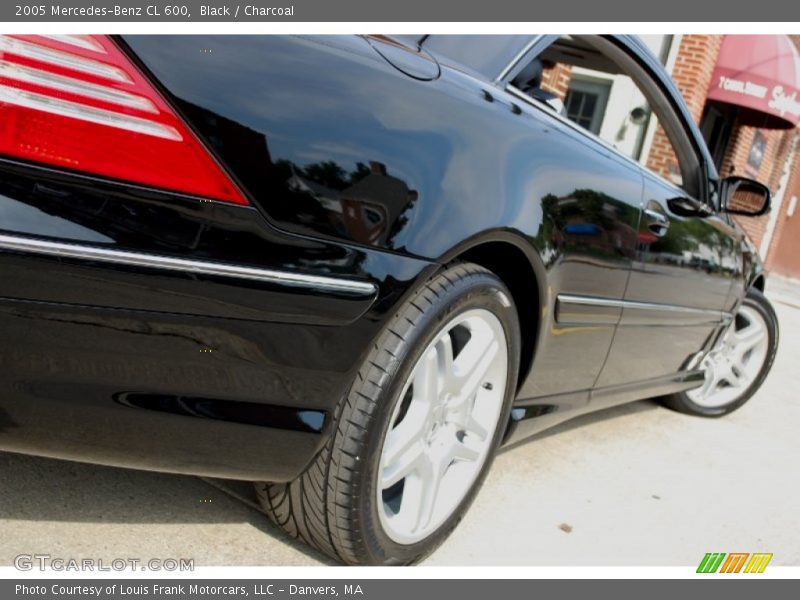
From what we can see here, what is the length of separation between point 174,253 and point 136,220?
0.08m

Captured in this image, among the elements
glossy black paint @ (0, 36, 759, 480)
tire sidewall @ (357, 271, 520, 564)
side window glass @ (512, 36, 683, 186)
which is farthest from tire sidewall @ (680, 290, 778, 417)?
side window glass @ (512, 36, 683, 186)

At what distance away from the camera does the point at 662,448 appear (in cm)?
331

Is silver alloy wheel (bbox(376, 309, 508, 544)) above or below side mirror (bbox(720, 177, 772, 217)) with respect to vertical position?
below

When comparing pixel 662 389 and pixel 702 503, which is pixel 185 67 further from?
pixel 662 389

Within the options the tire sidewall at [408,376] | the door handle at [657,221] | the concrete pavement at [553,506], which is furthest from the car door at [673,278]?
the tire sidewall at [408,376]

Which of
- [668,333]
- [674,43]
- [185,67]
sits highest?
[674,43]

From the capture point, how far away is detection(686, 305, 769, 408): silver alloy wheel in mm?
3947

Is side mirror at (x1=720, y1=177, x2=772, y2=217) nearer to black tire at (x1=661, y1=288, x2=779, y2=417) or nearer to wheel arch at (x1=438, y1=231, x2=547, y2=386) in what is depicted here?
black tire at (x1=661, y1=288, x2=779, y2=417)

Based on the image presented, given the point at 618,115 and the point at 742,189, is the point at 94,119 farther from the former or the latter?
the point at 618,115

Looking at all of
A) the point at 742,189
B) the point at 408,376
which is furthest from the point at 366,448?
the point at 742,189

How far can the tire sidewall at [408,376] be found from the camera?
1560mm

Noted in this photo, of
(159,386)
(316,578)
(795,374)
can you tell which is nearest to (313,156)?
(159,386)

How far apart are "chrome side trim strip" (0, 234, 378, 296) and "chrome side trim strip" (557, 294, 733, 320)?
909 mm

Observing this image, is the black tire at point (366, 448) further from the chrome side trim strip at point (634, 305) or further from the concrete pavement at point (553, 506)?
the chrome side trim strip at point (634, 305)
